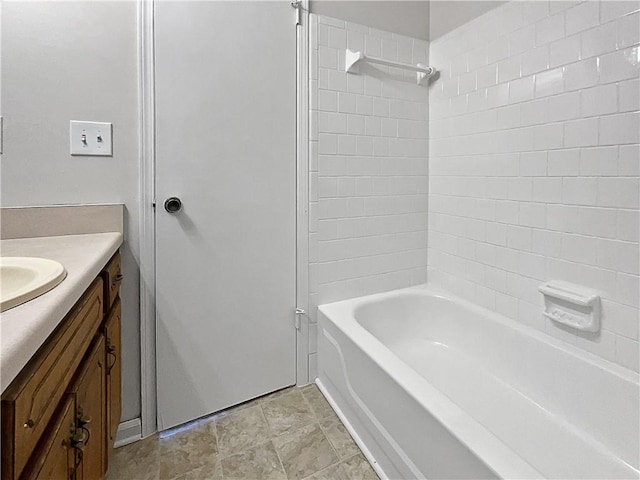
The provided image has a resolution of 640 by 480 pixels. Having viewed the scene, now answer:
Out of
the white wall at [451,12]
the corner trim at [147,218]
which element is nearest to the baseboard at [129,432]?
the corner trim at [147,218]

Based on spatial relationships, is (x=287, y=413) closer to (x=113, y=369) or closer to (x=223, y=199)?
(x=113, y=369)

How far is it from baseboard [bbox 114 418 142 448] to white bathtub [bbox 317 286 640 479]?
0.86m

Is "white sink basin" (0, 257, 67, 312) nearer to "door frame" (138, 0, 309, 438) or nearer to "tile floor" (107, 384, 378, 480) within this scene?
"door frame" (138, 0, 309, 438)

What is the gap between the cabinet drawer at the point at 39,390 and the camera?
503 millimetres

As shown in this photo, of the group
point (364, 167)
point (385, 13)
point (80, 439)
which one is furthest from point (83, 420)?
point (385, 13)

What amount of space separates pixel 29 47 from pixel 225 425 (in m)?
1.67

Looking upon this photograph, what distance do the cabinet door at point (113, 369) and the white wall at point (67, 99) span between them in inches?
8.5

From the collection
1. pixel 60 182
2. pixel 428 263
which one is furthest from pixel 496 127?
pixel 60 182

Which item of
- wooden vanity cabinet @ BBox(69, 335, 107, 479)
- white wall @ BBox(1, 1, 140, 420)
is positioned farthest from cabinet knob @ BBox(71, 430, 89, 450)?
white wall @ BBox(1, 1, 140, 420)

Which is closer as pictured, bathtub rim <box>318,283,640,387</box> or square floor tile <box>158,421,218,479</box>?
bathtub rim <box>318,283,640,387</box>

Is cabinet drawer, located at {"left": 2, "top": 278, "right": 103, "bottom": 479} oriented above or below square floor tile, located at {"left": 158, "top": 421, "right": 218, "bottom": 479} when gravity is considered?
above

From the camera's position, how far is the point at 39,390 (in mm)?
591

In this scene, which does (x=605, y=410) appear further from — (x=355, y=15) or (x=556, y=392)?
(x=355, y=15)

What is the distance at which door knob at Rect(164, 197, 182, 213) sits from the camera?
147cm
